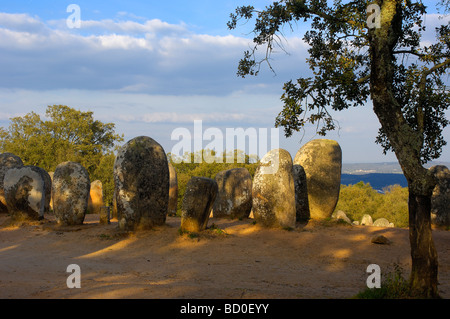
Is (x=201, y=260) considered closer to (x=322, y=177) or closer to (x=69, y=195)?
(x=69, y=195)

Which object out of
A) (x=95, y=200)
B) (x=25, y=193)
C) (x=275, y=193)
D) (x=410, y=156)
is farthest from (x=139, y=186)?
(x=95, y=200)

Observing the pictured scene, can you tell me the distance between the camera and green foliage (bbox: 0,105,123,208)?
3659 cm

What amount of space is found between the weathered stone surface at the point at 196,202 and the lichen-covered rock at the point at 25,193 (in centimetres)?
698

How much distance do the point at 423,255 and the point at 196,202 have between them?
25.0 ft

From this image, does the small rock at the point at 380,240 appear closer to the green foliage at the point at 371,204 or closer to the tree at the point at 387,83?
the tree at the point at 387,83

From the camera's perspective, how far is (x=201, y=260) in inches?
434

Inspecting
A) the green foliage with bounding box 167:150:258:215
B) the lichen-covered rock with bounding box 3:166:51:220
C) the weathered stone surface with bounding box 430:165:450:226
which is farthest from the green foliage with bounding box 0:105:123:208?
the weathered stone surface with bounding box 430:165:450:226

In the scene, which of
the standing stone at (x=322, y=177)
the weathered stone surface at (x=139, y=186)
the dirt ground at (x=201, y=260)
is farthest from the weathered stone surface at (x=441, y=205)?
the weathered stone surface at (x=139, y=186)

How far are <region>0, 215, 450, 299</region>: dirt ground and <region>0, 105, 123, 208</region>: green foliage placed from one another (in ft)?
68.9

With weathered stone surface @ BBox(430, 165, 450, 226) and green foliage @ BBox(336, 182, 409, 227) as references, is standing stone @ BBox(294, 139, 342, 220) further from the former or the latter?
green foliage @ BBox(336, 182, 409, 227)

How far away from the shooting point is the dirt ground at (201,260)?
7148mm
